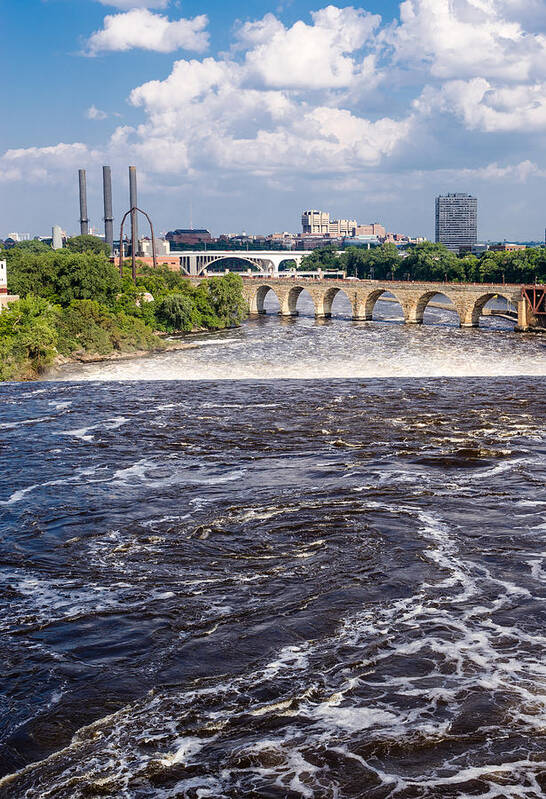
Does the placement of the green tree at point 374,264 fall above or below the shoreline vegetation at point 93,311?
above

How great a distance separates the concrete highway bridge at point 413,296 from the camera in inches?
3194

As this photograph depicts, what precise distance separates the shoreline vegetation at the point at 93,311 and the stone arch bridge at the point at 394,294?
11.5 metres

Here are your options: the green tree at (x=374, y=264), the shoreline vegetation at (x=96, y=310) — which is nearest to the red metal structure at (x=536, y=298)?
the shoreline vegetation at (x=96, y=310)

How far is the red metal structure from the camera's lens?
8062 cm

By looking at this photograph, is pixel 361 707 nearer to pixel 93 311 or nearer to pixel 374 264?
pixel 93 311

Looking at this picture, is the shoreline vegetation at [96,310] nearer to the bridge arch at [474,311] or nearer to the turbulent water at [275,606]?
the turbulent water at [275,606]

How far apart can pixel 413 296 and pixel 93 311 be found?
120 feet

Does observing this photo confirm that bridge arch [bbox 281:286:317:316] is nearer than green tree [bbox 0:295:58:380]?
No

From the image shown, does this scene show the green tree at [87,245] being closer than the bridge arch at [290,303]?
No

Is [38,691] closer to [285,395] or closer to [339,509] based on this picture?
[339,509]

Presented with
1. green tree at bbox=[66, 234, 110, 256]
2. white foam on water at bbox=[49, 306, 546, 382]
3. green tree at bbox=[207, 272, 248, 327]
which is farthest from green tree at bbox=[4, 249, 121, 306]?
green tree at bbox=[66, 234, 110, 256]

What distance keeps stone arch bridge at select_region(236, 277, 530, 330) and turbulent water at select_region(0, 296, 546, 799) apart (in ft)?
164

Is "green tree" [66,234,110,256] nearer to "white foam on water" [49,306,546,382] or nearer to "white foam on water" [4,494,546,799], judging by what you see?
"white foam on water" [49,306,546,382]

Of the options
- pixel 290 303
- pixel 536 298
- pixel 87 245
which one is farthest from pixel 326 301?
pixel 87 245
